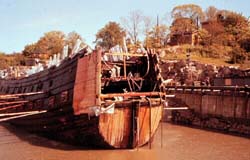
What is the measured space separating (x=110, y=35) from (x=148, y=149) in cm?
3693

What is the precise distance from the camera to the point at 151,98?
38.1 ft

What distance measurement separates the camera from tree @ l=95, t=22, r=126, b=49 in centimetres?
4703

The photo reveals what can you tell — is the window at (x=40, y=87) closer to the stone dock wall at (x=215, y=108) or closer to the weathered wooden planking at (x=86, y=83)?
the weathered wooden planking at (x=86, y=83)

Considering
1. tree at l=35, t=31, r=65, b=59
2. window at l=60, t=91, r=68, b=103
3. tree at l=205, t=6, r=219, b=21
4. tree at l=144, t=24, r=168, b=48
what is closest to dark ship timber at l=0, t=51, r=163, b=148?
window at l=60, t=91, r=68, b=103

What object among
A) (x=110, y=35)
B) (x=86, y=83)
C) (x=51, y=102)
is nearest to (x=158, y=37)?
(x=110, y=35)

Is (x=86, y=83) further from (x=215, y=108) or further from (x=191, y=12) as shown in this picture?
(x=191, y=12)

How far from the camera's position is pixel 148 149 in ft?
38.6

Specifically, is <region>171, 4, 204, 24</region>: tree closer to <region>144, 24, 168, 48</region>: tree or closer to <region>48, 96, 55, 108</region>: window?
<region>144, 24, 168, 48</region>: tree

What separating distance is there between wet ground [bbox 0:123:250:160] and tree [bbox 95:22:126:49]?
107 feet

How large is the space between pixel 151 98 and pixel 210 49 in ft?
95.2

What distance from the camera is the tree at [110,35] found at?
154ft

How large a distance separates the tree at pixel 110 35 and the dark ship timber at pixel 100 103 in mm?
33523

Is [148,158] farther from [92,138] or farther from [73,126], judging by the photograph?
[73,126]

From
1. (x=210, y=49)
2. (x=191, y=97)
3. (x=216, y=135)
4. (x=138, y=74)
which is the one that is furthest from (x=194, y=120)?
(x=210, y=49)
